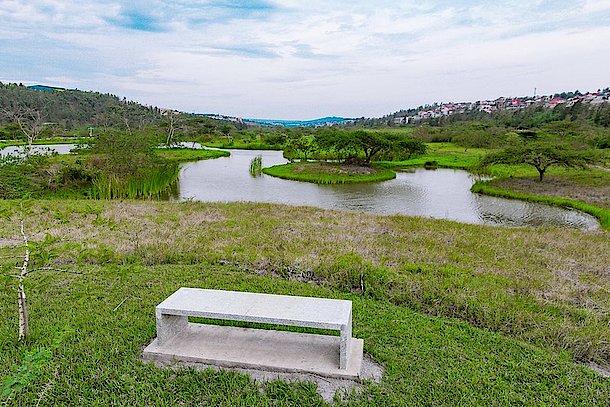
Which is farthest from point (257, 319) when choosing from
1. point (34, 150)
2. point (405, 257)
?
point (34, 150)

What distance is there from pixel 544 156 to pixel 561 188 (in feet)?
5.63

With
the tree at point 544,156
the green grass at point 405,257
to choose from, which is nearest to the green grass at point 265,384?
the green grass at point 405,257

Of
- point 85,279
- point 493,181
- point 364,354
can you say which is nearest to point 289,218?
point 85,279

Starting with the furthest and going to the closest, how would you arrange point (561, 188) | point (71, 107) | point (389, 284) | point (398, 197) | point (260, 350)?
1. point (71, 107)
2. point (561, 188)
3. point (398, 197)
4. point (389, 284)
5. point (260, 350)

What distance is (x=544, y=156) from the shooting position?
63.1 feet

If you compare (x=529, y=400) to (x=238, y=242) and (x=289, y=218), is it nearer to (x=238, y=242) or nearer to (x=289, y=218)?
(x=238, y=242)

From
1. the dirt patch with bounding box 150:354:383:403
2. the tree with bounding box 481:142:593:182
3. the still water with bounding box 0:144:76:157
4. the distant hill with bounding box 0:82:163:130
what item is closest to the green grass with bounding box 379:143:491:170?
the tree with bounding box 481:142:593:182

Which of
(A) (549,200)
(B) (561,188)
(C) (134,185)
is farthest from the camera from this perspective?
(B) (561,188)

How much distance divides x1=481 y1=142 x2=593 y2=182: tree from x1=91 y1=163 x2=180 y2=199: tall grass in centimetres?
1536

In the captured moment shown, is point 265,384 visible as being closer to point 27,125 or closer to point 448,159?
point 448,159

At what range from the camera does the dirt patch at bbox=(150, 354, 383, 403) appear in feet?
10.2

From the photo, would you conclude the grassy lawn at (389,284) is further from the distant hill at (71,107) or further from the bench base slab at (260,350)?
the distant hill at (71,107)

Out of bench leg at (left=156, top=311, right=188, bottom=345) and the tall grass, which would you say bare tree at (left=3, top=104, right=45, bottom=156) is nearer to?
the tall grass

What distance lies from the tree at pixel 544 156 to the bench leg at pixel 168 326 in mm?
18997
